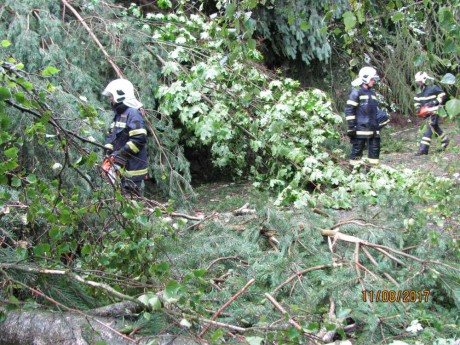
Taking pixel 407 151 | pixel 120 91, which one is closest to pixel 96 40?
pixel 120 91

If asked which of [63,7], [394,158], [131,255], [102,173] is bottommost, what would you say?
[394,158]

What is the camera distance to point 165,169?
6113mm

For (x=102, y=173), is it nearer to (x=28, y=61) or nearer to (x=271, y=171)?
(x=28, y=61)

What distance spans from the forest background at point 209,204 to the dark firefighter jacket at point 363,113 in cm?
58

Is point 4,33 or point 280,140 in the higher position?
point 4,33

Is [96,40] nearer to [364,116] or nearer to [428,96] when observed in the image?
[364,116]

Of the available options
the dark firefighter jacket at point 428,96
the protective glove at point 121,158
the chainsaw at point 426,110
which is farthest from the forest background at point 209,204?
the chainsaw at point 426,110

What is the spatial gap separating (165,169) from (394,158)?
4547mm

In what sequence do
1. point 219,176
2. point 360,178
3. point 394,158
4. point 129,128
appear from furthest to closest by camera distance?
1. point 394,158
2. point 219,176
3. point 360,178
4. point 129,128

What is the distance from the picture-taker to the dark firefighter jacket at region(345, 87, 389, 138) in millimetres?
7250

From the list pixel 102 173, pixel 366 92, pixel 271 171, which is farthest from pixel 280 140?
pixel 102 173
